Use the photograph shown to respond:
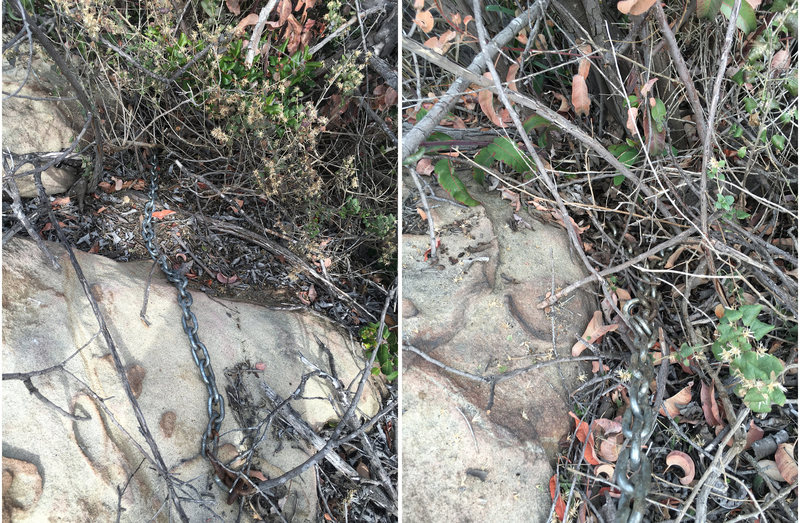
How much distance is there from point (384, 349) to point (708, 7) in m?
0.99

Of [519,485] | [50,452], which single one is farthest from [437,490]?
[50,452]

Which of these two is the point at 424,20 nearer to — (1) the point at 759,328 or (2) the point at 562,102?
(2) the point at 562,102

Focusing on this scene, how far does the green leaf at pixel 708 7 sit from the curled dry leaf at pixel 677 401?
29.4 inches

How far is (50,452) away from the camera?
A: 0.76 m

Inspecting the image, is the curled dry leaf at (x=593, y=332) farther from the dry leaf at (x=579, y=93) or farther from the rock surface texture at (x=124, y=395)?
the rock surface texture at (x=124, y=395)

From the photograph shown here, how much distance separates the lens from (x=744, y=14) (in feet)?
3.08

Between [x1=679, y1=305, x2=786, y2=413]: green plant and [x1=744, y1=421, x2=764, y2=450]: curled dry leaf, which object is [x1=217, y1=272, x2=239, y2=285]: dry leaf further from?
[x1=744, y1=421, x2=764, y2=450]: curled dry leaf

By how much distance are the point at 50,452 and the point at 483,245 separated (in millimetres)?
856

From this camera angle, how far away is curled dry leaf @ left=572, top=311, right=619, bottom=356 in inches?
43.8

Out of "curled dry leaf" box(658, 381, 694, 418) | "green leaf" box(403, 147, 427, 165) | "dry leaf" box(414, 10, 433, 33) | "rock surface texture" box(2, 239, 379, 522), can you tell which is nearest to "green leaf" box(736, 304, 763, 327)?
"curled dry leaf" box(658, 381, 694, 418)

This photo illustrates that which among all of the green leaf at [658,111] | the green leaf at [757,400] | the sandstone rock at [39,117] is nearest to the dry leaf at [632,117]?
the green leaf at [658,111]

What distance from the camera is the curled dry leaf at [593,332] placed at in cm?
111

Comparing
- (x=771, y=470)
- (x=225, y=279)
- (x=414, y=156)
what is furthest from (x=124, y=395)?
(x=771, y=470)

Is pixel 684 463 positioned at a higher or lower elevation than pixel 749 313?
lower
